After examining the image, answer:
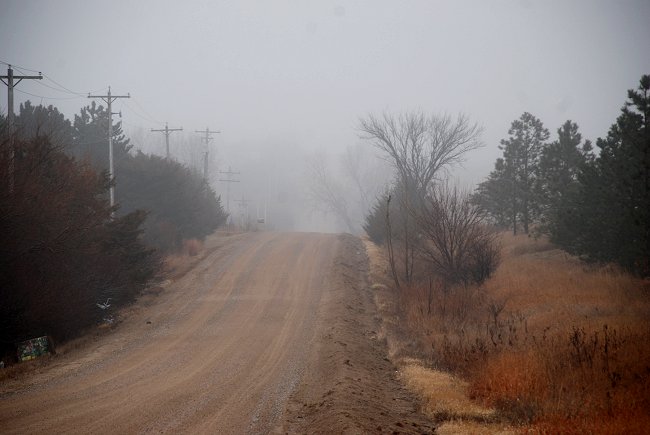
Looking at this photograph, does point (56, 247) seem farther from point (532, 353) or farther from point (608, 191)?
point (608, 191)

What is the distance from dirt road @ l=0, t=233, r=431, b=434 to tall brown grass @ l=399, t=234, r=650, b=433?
1.79 metres

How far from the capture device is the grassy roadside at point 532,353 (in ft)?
23.5

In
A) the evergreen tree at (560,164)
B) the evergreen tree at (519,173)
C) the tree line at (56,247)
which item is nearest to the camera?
A: the tree line at (56,247)

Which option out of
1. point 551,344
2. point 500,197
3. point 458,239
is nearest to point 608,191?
point 458,239

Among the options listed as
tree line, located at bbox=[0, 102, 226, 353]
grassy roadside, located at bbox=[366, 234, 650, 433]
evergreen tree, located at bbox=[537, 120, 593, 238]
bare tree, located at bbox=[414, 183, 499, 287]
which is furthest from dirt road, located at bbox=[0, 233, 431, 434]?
evergreen tree, located at bbox=[537, 120, 593, 238]

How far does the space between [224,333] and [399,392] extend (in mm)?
6704

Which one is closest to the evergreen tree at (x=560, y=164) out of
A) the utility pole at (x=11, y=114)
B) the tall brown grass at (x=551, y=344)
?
the tall brown grass at (x=551, y=344)

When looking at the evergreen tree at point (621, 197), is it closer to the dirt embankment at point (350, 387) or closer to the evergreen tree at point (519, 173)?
the dirt embankment at point (350, 387)

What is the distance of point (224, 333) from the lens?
46.7 ft

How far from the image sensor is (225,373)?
402 inches

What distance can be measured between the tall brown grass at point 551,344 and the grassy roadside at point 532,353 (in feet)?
0.09

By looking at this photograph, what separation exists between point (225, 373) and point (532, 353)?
22.6 feet

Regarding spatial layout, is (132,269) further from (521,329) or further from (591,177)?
(591,177)

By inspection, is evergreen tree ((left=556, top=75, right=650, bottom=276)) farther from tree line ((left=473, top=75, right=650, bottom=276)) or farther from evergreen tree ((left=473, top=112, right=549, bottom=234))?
evergreen tree ((left=473, top=112, right=549, bottom=234))
